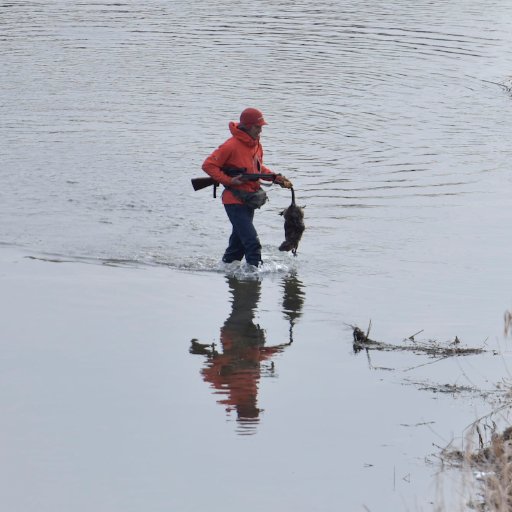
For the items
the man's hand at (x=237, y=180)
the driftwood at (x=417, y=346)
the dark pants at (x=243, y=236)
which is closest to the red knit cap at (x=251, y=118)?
the man's hand at (x=237, y=180)

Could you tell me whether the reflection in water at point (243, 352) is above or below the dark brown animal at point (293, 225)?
below

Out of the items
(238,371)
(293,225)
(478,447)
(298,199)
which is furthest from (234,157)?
(478,447)

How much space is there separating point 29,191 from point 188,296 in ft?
18.1

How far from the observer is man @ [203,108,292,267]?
1159cm

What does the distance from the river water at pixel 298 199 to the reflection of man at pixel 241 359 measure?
0.12ft

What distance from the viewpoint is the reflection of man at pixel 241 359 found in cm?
868

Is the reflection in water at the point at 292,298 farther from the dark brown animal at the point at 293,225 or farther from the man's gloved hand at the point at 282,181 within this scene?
the man's gloved hand at the point at 282,181

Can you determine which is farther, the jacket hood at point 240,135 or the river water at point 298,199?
the jacket hood at point 240,135

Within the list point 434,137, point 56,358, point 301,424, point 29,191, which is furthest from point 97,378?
point 434,137

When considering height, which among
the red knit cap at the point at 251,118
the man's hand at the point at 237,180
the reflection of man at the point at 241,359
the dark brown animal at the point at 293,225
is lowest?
the reflection of man at the point at 241,359

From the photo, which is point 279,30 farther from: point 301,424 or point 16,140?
point 301,424

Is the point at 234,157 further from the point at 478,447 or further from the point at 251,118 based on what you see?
the point at 478,447

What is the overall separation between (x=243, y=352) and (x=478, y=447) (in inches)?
120

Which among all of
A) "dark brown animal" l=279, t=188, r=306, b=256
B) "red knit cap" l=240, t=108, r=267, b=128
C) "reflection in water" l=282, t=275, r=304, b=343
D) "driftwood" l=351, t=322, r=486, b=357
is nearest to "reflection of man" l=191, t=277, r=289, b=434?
"reflection in water" l=282, t=275, r=304, b=343
